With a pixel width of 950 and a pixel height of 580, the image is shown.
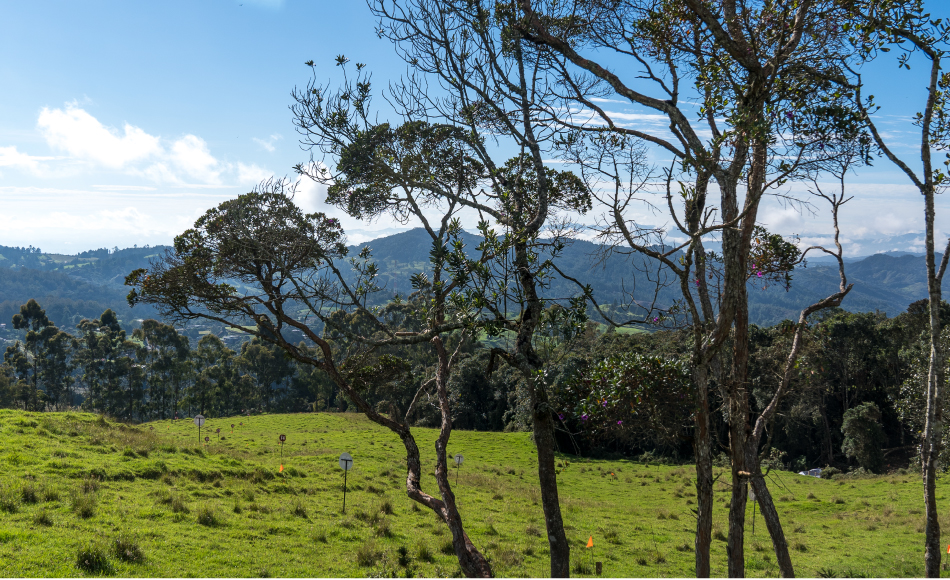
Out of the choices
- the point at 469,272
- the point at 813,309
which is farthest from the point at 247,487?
the point at 813,309

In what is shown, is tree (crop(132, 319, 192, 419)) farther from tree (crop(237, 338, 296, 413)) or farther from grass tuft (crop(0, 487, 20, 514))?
grass tuft (crop(0, 487, 20, 514))

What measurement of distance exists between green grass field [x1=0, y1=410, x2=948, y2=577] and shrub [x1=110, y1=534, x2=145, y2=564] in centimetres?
2

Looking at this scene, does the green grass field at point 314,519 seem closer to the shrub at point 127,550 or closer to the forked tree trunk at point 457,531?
the shrub at point 127,550

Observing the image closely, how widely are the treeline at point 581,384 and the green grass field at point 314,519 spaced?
186 cm

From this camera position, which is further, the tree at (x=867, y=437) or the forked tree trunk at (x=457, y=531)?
the tree at (x=867, y=437)

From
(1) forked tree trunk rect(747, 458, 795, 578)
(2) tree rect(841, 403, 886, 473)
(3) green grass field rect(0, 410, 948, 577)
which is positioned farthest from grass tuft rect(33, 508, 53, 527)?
(2) tree rect(841, 403, 886, 473)

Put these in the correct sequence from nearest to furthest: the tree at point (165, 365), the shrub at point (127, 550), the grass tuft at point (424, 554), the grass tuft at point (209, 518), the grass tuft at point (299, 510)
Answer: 1. the shrub at point (127, 550)
2. the grass tuft at point (424, 554)
3. the grass tuft at point (209, 518)
4. the grass tuft at point (299, 510)
5. the tree at point (165, 365)

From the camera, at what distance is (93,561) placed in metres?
8.80

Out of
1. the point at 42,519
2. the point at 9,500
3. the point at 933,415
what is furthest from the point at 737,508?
the point at 9,500

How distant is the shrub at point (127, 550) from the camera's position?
9.31 m

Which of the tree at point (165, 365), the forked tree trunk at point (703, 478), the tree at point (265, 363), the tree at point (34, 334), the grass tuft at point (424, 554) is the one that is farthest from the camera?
the tree at point (265, 363)

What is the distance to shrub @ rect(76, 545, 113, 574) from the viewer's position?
28.5 ft

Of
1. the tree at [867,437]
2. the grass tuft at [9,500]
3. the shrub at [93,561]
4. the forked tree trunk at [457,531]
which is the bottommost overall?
the tree at [867,437]

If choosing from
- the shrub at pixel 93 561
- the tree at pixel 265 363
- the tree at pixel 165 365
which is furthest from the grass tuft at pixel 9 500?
the tree at pixel 265 363
